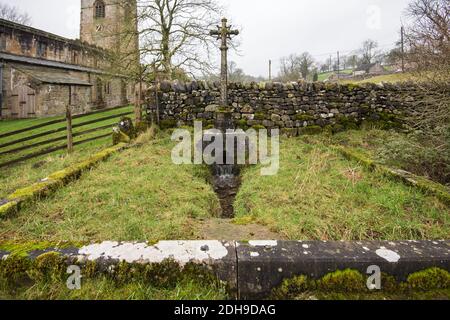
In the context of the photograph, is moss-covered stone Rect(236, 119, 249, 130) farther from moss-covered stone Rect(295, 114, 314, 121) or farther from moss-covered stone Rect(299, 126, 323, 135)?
moss-covered stone Rect(299, 126, 323, 135)

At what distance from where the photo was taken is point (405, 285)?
1.61 meters

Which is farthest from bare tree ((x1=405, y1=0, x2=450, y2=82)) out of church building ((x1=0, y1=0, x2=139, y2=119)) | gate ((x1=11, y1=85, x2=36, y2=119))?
gate ((x1=11, y1=85, x2=36, y2=119))

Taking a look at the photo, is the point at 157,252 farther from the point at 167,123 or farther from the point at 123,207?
the point at 167,123

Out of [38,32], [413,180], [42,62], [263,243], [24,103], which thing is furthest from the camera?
[42,62]

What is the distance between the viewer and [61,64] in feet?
77.8

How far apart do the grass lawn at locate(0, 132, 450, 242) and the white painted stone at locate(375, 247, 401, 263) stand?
0.98 metres

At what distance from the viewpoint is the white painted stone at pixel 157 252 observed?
5.49 ft

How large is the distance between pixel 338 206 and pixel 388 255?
1809mm

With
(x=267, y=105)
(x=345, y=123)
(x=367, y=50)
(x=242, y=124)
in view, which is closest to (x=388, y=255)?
(x=242, y=124)

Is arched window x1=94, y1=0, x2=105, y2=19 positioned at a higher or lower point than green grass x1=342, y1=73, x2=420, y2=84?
higher

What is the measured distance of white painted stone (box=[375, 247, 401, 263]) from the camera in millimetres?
1636

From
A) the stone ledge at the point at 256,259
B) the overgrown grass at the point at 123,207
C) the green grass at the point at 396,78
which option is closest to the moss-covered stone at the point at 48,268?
the stone ledge at the point at 256,259

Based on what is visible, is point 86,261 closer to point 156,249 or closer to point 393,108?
point 156,249

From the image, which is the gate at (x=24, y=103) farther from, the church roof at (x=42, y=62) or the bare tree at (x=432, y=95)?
the bare tree at (x=432, y=95)
